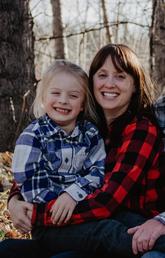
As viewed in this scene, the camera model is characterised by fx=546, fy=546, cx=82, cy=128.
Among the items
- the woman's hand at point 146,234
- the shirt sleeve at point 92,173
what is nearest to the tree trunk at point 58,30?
the shirt sleeve at point 92,173

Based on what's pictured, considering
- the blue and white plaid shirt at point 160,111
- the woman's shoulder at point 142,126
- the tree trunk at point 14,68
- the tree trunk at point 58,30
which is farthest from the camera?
the tree trunk at point 58,30

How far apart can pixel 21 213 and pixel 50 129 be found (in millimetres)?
476

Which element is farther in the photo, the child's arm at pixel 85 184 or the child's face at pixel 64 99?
the child's face at pixel 64 99

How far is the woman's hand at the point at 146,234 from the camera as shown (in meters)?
2.43

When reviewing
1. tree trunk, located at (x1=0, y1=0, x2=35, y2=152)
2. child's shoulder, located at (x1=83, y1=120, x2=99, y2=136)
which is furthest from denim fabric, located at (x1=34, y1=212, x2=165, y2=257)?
tree trunk, located at (x1=0, y1=0, x2=35, y2=152)

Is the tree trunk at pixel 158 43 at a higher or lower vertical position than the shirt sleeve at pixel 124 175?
higher

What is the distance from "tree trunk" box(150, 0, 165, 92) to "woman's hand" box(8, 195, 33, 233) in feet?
13.4

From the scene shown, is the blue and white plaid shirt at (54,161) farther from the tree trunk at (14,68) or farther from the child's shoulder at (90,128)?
the tree trunk at (14,68)

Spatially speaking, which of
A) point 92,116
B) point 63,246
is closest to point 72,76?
point 92,116

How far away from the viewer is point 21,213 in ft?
9.60

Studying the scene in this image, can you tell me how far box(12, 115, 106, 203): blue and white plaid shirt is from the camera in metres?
2.86

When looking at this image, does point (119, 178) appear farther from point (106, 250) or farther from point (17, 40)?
point (17, 40)

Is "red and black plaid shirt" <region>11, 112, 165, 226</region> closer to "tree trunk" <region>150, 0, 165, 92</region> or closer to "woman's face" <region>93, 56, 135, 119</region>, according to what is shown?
"woman's face" <region>93, 56, 135, 119</region>

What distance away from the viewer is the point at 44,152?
292 cm
